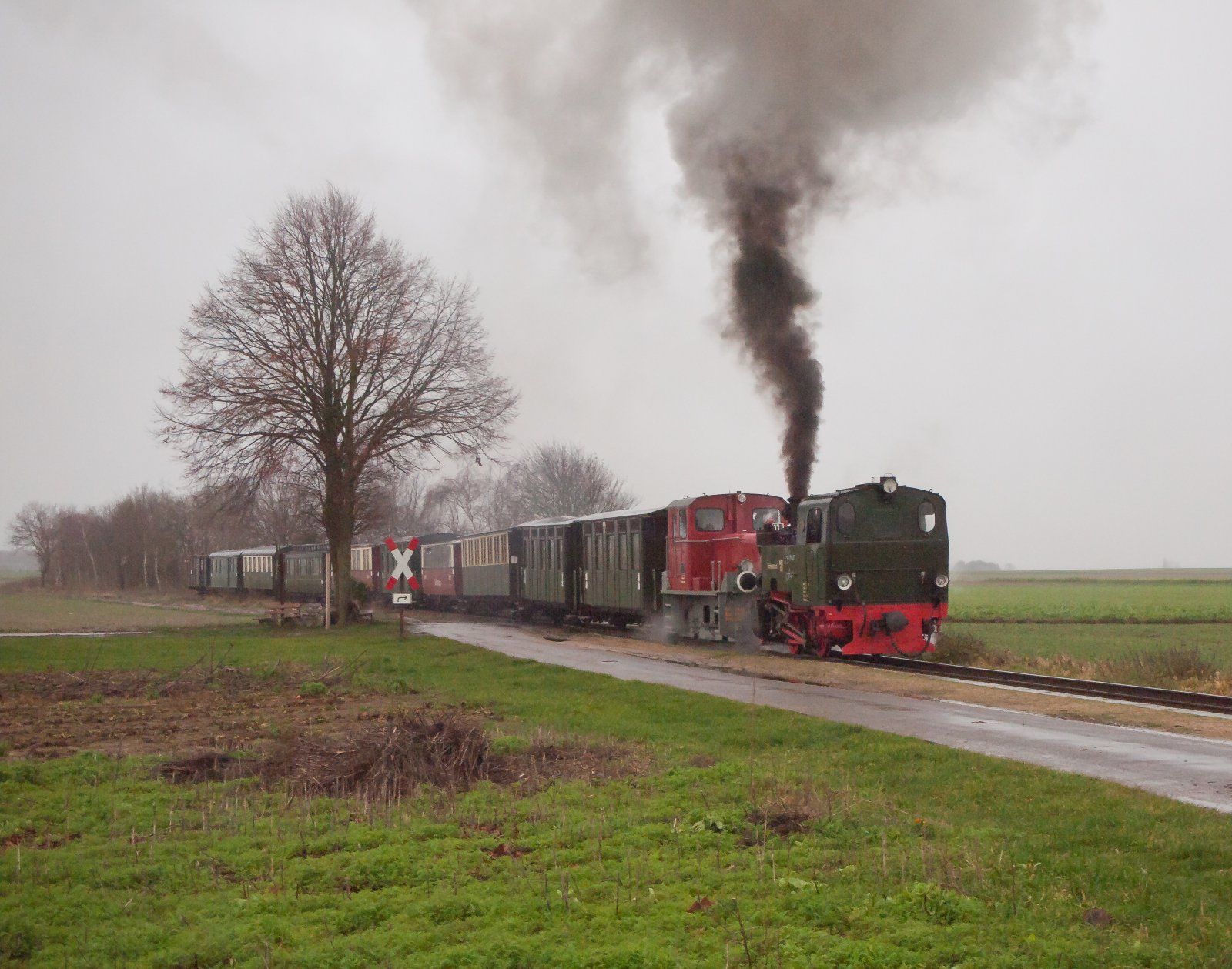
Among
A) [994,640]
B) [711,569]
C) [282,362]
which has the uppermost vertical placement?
[282,362]

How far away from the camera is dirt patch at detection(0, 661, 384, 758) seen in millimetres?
12234

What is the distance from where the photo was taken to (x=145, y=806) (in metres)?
8.78

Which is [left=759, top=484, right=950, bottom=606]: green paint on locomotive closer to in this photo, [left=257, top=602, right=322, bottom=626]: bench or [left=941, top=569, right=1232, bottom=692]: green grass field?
[left=941, top=569, right=1232, bottom=692]: green grass field

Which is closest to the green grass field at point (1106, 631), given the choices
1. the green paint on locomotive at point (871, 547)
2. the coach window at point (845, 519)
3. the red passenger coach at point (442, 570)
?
the green paint on locomotive at point (871, 547)

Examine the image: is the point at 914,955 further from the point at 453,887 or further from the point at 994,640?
the point at 994,640

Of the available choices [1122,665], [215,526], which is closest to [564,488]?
[215,526]

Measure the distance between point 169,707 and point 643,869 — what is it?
1050 centimetres

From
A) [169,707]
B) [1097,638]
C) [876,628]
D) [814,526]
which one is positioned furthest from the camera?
[1097,638]

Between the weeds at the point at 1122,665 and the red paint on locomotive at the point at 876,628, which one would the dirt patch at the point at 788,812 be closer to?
the weeds at the point at 1122,665

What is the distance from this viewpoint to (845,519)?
20609 mm

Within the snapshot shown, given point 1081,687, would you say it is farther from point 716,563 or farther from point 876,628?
point 716,563

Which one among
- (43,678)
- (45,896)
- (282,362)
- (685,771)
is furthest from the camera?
(282,362)

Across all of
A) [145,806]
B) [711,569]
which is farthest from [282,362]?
[145,806]

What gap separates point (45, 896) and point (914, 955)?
4.69 metres
